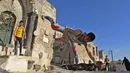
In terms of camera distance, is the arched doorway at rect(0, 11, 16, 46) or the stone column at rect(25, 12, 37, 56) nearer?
the stone column at rect(25, 12, 37, 56)

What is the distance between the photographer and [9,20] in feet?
40.6

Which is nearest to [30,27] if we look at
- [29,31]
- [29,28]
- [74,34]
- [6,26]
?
[29,28]

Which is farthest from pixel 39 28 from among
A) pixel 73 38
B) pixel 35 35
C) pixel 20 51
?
pixel 73 38

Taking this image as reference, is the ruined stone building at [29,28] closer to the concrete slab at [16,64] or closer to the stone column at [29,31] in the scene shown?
the stone column at [29,31]

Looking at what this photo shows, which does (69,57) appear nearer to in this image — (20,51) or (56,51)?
(56,51)

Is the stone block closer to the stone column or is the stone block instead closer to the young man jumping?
the stone column

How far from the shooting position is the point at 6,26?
12016 mm

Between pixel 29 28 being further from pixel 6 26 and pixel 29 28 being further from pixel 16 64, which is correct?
pixel 6 26

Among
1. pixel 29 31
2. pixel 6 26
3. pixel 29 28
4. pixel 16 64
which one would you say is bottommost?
pixel 16 64

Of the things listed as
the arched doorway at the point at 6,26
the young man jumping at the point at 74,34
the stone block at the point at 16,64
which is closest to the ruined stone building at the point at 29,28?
the arched doorway at the point at 6,26

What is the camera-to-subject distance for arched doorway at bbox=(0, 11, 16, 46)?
456 inches

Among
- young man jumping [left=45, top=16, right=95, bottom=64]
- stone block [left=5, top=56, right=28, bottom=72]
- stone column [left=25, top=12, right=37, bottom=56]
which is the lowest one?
stone block [left=5, top=56, right=28, bottom=72]

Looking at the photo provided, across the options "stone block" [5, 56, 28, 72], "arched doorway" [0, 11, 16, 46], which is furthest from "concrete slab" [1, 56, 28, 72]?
"arched doorway" [0, 11, 16, 46]

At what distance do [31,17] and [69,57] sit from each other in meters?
18.7
